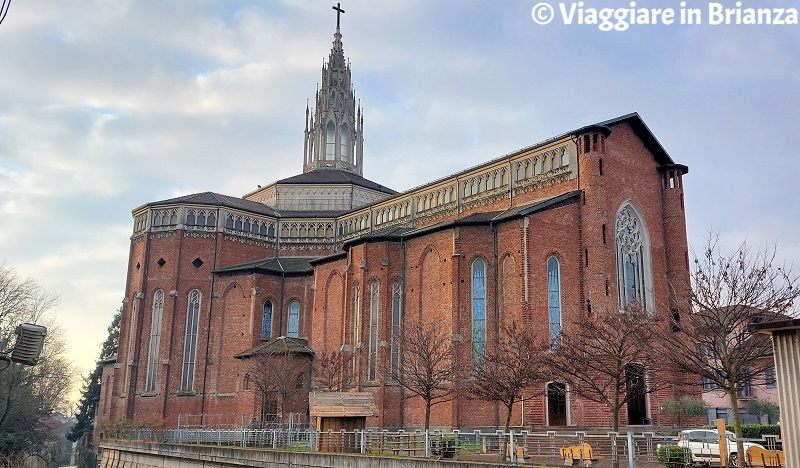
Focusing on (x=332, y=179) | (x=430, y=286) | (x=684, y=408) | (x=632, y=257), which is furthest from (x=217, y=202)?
(x=684, y=408)

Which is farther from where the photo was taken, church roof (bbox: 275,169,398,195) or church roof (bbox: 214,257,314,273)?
church roof (bbox: 275,169,398,195)

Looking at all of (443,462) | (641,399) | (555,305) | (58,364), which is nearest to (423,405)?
(555,305)

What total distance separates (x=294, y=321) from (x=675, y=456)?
3671 cm

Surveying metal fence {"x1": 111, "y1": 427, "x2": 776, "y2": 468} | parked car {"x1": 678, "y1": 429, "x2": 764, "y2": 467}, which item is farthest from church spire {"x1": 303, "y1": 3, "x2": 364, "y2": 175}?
parked car {"x1": 678, "y1": 429, "x2": 764, "y2": 467}

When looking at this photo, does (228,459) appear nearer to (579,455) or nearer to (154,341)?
A: (579,455)

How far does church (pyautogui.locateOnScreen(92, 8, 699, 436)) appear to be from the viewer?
37469 millimetres

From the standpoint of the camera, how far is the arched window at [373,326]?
42.5 meters

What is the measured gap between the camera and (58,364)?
56.3 m

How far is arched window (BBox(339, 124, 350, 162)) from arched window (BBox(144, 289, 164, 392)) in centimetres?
2479

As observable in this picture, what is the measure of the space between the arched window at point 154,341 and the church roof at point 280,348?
22.3 feet

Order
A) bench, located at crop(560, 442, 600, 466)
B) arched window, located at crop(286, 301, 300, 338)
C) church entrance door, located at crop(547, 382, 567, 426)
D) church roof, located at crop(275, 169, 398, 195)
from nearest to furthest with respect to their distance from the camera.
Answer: bench, located at crop(560, 442, 600, 466)
church entrance door, located at crop(547, 382, 567, 426)
arched window, located at crop(286, 301, 300, 338)
church roof, located at crop(275, 169, 398, 195)

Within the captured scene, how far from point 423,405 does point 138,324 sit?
2623 cm

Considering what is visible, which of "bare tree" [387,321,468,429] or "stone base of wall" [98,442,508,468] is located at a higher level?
"bare tree" [387,321,468,429]

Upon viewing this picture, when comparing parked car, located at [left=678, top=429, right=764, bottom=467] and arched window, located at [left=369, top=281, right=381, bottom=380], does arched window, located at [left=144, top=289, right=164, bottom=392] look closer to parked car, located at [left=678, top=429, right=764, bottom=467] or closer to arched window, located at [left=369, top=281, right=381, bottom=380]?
arched window, located at [left=369, top=281, right=381, bottom=380]
